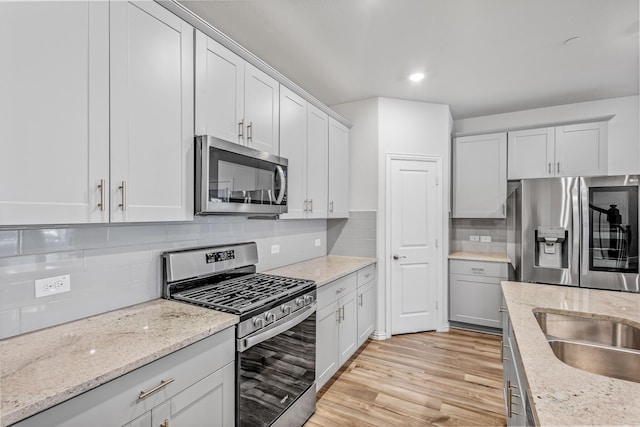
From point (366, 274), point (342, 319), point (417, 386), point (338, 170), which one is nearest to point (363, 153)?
point (338, 170)

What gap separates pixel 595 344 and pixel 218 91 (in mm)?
2222

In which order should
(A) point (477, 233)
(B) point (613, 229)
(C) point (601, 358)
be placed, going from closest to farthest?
(C) point (601, 358) → (B) point (613, 229) → (A) point (477, 233)

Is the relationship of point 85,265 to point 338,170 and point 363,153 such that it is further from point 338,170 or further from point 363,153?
point 363,153

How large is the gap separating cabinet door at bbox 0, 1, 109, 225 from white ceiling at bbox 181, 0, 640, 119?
100 cm

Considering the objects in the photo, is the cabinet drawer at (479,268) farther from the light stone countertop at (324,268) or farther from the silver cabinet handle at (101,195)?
the silver cabinet handle at (101,195)

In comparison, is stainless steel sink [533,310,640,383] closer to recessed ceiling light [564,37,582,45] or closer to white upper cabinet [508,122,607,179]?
recessed ceiling light [564,37,582,45]

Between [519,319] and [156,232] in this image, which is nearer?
[519,319]

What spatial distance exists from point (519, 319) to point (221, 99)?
1.98 metres

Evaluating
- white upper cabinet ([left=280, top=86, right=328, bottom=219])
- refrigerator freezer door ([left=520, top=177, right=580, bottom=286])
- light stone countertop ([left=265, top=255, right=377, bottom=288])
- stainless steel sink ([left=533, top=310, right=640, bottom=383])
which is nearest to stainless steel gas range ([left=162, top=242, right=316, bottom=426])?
light stone countertop ([left=265, top=255, right=377, bottom=288])

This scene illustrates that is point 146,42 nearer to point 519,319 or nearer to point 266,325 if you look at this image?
point 266,325

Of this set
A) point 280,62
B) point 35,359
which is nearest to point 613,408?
point 35,359

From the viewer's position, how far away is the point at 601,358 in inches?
49.0

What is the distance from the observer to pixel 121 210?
4.44ft

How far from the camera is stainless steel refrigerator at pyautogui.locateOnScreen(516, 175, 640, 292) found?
290 cm
